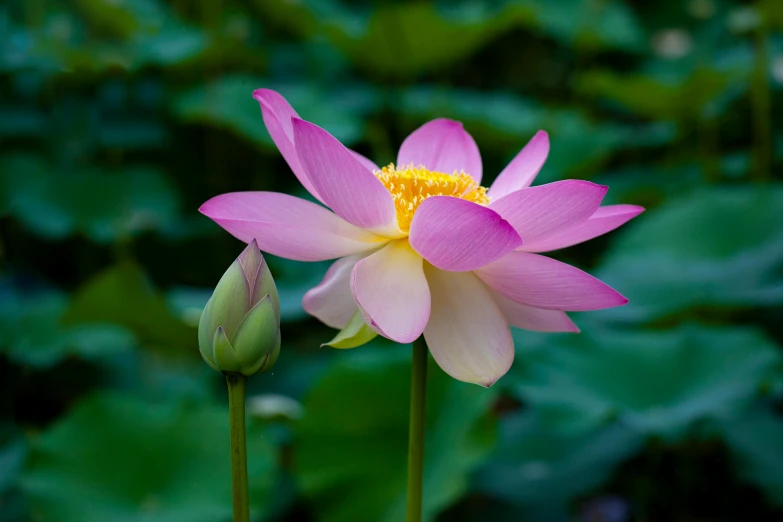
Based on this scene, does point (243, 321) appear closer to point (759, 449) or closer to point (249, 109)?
point (759, 449)

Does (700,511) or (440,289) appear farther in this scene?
(700,511)

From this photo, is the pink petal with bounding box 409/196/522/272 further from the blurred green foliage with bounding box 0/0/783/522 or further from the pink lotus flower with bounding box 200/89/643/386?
the blurred green foliage with bounding box 0/0/783/522

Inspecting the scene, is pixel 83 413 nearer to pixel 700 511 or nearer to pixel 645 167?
pixel 700 511

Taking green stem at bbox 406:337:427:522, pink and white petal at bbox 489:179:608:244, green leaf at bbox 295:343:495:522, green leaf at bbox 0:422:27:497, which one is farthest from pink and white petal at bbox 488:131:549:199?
green leaf at bbox 0:422:27:497

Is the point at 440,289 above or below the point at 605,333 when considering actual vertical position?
above

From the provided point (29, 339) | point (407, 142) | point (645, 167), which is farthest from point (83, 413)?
point (645, 167)
